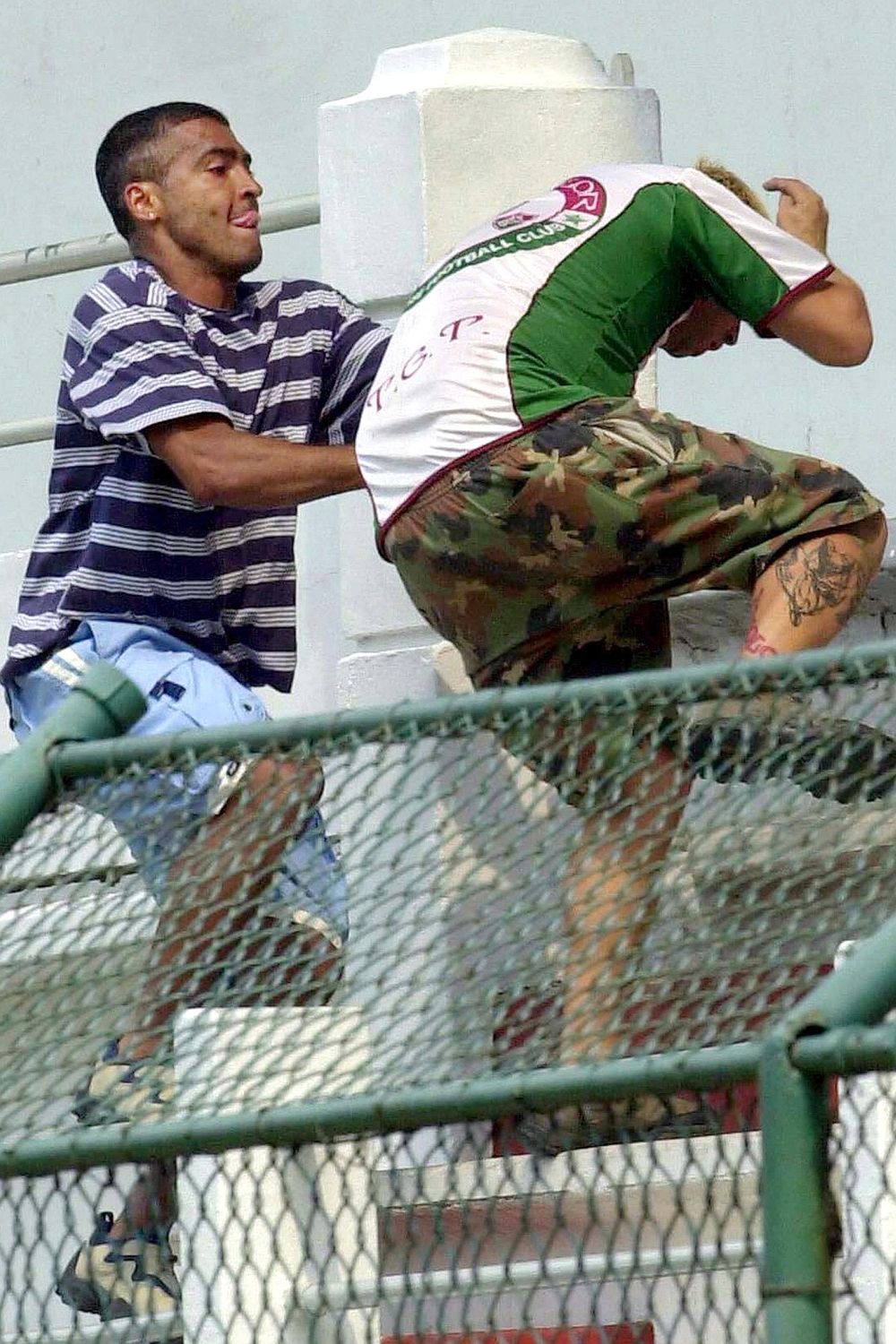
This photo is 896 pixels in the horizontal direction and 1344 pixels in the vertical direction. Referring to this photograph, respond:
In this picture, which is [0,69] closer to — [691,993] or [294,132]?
[294,132]

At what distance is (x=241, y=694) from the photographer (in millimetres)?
5289

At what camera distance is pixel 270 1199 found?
161 inches

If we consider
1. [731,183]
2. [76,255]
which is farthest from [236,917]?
[76,255]

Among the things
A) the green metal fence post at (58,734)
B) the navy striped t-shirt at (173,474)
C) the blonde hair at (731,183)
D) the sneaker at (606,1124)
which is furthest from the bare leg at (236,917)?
the blonde hair at (731,183)

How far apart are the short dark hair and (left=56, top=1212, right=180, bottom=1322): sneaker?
1.88 metres

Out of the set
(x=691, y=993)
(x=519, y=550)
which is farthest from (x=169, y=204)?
(x=691, y=993)

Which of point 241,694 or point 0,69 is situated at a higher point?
point 0,69

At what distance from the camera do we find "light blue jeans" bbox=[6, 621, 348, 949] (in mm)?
3936

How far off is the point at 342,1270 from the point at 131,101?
19.8 feet

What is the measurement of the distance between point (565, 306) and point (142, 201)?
1.03 metres

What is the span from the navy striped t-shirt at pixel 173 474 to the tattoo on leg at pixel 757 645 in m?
0.93

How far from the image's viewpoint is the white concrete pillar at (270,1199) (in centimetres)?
371

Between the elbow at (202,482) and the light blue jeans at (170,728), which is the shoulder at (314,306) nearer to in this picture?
the elbow at (202,482)

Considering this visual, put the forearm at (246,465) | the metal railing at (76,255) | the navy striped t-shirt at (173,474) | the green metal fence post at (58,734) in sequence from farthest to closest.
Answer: the metal railing at (76,255) → the navy striped t-shirt at (173,474) → the forearm at (246,465) → the green metal fence post at (58,734)
